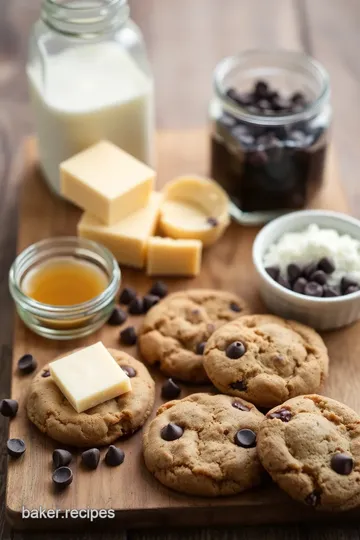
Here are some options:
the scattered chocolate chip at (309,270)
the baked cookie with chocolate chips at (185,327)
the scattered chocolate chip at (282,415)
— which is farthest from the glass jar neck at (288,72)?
the scattered chocolate chip at (282,415)

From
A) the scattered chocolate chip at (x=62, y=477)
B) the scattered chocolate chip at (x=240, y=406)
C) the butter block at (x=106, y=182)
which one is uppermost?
the butter block at (x=106, y=182)

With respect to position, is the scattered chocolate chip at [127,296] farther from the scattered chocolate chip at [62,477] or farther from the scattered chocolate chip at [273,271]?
the scattered chocolate chip at [62,477]

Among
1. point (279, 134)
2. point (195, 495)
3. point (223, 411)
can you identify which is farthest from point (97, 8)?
point (195, 495)

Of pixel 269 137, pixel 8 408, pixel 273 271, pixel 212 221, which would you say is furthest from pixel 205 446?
pixel 269 137

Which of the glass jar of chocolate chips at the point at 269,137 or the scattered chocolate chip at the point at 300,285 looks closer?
the scattered chocolate chip at the point at 300,285

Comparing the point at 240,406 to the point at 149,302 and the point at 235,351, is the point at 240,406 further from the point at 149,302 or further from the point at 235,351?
the point at 149,302

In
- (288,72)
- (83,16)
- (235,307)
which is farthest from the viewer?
(288,72)
